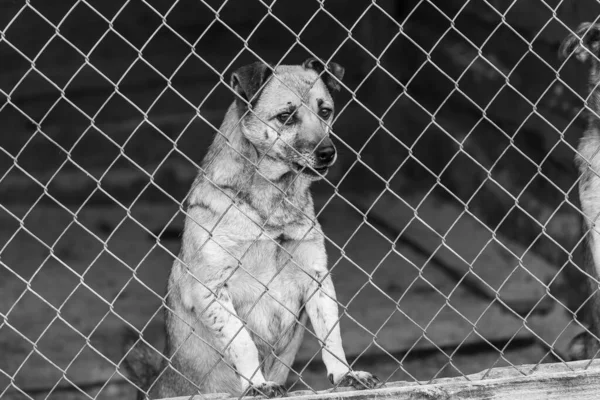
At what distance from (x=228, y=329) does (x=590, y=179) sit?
2068 mm

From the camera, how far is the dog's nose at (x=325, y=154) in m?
4.04

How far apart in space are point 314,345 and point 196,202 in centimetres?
262

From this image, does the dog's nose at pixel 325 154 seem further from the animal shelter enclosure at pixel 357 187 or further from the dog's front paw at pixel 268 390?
the animal shelter enclosure at pixel 357 187

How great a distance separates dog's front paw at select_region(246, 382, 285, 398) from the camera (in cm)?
361

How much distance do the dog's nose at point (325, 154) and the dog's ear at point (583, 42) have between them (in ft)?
4.26

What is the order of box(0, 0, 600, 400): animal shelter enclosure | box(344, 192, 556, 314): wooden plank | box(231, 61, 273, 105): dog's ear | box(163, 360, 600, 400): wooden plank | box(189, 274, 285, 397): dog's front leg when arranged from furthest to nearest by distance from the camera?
box(344, 192, 556, 314): wooden plank, box(0, 0, 600, 400): animal shelter enclosure, box(231, 61, 273, 105): dog's ear, box(189, 274, 285, 397): dog's front leg, box(163, 360, 600, 400): wooden plank

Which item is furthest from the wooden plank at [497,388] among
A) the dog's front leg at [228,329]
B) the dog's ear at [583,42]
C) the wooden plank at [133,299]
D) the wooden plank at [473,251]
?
the wooden plank at [473,251]

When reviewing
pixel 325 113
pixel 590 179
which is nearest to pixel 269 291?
pixel 325 113

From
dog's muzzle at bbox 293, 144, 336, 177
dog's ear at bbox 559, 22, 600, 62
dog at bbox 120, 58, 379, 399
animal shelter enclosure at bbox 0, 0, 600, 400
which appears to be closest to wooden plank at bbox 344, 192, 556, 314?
animal shelter enclosure at bbox 0, 0, 600, 400

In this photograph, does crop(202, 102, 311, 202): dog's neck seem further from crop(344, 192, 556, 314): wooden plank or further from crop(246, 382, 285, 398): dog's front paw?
crop(344, 192, 556, 314): wooden plank

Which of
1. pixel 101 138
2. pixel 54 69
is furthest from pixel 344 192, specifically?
pixel 54 69

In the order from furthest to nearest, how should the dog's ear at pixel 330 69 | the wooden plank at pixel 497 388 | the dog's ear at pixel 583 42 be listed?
the dog's ear at pixel 330 69
the dog's ear at pixel 583 42
the wooden plank at pixel 497 388

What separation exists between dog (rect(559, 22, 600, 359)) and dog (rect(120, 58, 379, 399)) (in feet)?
4.32

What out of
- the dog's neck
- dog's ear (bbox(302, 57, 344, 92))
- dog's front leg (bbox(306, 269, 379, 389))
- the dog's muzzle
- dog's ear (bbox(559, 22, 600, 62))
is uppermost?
dog's ear (bbox(559, 22, 600, 62))
